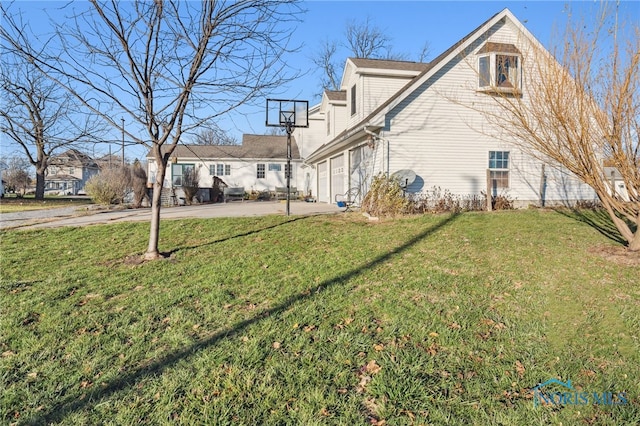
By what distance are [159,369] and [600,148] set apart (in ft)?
23.5

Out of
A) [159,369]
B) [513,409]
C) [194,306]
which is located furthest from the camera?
[194,306]

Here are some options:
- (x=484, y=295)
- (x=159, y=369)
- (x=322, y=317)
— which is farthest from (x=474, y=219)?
(x=159, y=369)

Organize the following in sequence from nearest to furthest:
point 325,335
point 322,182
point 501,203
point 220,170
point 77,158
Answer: point 325,335 < point 501,203 < point 77,158 < point 322,182 < point 220,170

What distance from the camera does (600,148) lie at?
598 centimetres

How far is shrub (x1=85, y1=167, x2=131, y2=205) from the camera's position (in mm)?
16688

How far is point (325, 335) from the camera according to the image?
11.7 ft

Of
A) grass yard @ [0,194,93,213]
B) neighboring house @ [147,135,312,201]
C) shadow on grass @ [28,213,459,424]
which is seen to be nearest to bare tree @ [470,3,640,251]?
shadow on grass @ [28,213,459,424]

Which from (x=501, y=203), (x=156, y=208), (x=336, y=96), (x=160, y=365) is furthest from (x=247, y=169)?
(x=160, y=365)

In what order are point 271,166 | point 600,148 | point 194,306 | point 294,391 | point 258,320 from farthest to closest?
point 271,166 → point 600,148 → point 194,306 → point 258,320 → point 294,391

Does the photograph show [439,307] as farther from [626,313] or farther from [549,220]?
[549,220]

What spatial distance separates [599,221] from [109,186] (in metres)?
18.7

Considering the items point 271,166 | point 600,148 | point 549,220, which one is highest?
point 271,166

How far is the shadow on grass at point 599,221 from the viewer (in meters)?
7.29

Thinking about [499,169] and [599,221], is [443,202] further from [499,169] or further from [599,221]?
[599,221]
